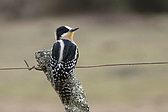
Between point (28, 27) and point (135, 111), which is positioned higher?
point (135, 111)

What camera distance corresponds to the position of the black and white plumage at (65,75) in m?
5.27

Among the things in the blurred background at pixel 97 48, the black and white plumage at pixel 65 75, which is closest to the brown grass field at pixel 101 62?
the blurred background at pixel 97 48

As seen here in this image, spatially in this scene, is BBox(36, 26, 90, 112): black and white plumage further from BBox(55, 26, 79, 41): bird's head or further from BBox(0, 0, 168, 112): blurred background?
BBox(0, 0, 168, 112): blurred background

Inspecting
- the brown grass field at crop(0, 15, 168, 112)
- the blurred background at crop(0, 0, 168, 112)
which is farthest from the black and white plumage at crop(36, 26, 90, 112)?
the brown grass field at crop(0, 15, 168, 112)

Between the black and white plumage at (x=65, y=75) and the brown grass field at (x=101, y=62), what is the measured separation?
30.0 ft

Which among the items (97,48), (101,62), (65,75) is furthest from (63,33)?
(97,48)

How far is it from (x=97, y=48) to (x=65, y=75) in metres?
17.8

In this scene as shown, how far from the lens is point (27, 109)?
15.6 metres

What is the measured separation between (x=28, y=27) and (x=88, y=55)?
29.6ft

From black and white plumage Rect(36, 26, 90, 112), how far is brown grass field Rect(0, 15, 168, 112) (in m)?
9.14

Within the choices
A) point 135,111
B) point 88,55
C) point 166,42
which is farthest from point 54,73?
point 166,42

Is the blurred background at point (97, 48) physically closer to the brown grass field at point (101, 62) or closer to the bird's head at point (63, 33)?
the brown grass field at point (101, 62)

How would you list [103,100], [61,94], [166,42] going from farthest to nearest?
[166,42] < [103,100] < [61,94]

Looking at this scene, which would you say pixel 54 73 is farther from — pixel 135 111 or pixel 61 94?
pixel 135 111
